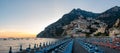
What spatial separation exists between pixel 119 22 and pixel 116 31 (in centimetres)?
1090

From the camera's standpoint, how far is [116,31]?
7466 inches

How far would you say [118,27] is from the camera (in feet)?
643

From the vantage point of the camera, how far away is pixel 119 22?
644ft

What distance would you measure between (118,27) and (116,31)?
26.1 feet

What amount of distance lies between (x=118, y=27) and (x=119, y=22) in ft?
14.2
